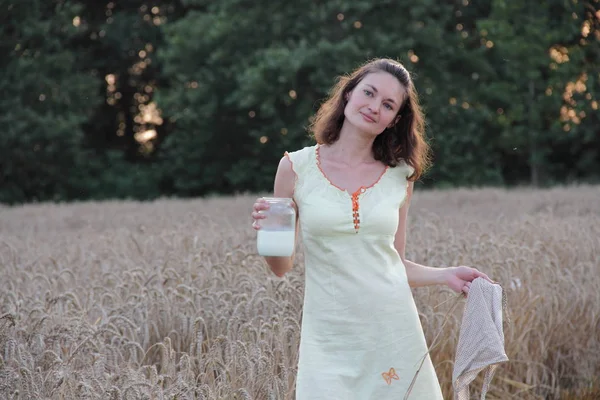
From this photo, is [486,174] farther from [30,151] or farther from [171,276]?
[171,276]

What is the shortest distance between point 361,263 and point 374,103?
56 cm

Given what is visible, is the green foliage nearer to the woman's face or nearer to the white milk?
the woman's face

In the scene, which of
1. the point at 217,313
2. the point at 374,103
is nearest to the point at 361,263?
the point at 374,103

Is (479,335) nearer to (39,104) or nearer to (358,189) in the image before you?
(358,189)

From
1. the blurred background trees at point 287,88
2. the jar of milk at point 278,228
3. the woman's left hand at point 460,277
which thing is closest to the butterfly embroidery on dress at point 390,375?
the woman's left hand at point 460,277

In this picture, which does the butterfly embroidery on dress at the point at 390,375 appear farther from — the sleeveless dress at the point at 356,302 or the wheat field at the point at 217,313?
the wheat field at the point at 217,313

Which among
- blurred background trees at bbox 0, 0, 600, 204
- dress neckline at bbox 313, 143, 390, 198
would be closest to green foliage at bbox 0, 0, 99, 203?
blurred background trees at bbox 0, 0, 600, 204

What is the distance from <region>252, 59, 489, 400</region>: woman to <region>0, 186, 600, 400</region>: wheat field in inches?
9.3

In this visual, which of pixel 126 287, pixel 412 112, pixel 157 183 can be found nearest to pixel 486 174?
pixel 157 183

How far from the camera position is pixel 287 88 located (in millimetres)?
24109

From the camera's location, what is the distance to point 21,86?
2461cm

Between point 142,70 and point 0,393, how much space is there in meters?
26.9

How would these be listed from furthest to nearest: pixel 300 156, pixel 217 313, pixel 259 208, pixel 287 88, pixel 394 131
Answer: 1. pixel 287 88
2. pixel 217 313
3. pixel 394 131
4. pixel 300 156
5. pixel 259 208

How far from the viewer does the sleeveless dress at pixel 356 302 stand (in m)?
3.12
